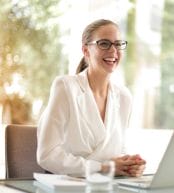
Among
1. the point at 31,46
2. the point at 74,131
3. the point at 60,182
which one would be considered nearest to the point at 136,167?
the point at 74,131

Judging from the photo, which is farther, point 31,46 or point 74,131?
point 31,46

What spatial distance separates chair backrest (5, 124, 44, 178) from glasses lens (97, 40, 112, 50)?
1.71 ft

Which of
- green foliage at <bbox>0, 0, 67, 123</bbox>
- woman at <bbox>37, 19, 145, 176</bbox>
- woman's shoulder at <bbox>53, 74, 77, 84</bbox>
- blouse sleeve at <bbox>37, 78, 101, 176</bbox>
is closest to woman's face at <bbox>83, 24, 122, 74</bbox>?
woman at <bbox>37, 19, 145, 176</bbox>

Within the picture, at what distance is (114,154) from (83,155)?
0.16 meters

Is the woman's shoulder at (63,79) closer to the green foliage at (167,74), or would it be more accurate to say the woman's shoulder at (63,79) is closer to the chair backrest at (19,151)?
the chair backrest at (19,151)

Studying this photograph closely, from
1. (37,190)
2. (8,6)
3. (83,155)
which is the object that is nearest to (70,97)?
(83,155)

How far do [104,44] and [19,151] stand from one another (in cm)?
65

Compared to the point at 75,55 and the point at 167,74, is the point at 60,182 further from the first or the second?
the point at 167,74

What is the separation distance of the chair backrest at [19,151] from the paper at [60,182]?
52cm

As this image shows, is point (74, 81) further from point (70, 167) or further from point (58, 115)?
point (70, 167)

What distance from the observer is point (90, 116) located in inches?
80.2

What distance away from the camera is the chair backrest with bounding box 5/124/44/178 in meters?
1.98

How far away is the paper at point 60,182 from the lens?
1.34 metres

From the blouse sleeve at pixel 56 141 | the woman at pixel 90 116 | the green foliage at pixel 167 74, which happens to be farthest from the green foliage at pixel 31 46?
the blouse sleeve at pixel 56 141
